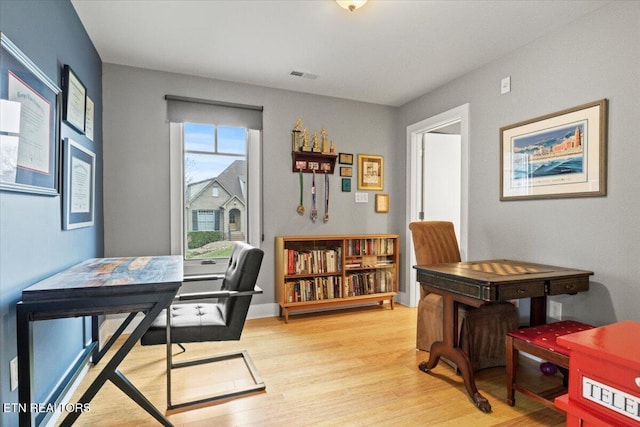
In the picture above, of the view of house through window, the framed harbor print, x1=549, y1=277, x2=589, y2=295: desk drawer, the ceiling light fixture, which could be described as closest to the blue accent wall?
the view of house through window

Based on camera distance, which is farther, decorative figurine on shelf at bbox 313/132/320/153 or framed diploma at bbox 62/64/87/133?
decorative figurine on shelf at bbox 313/132/320/153

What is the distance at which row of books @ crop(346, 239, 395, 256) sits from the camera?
3794 millimetres

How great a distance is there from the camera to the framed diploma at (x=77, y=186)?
202 centimetres

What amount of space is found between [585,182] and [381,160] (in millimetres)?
2246

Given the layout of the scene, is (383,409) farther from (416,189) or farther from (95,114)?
(95,114)

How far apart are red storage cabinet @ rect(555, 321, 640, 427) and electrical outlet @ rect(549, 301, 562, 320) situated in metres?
1.20

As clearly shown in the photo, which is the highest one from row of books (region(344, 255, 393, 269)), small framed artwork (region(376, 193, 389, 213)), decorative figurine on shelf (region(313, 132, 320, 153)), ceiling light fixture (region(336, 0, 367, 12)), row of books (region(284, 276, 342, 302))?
ceiling light fixture (region(336, 0, 367, 12))

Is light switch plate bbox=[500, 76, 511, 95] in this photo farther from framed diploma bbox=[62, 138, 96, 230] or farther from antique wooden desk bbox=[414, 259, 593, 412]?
framed diploma bbox=[62, 138, 96, 230]

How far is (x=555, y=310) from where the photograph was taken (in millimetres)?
2408

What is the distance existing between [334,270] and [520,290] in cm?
204

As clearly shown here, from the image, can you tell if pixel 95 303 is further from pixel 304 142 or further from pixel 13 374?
pixel 304 142

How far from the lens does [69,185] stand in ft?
6.83

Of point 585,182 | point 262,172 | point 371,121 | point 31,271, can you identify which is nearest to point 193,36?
point 262,172

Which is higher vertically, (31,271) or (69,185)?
(69,185)
